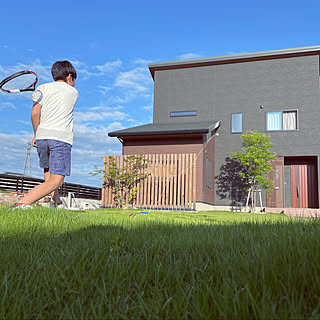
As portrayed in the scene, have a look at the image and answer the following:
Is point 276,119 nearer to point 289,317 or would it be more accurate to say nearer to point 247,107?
point 247,107

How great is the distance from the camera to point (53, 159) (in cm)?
395

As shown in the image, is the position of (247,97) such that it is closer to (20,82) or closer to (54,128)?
(20,82)

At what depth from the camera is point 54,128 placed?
4.05 meters

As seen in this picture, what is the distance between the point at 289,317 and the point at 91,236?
1.66 metres

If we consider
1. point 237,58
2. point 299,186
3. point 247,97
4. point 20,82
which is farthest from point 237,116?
point 20,82

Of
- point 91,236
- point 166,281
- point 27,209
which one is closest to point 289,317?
point 166,281

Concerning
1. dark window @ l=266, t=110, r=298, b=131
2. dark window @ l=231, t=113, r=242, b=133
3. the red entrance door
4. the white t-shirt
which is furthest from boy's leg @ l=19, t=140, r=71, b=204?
dark window @ l=266, t=110, r=298, b=131

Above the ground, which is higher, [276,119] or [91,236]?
[276,119]

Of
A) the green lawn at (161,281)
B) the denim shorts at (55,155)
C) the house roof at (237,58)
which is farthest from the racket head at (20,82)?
the house roof at (237,58)

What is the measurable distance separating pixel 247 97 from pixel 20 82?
13.4 meters

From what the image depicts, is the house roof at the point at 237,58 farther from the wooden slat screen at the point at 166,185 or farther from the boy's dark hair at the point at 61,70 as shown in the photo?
the boy's dark hair at the point at 61,70

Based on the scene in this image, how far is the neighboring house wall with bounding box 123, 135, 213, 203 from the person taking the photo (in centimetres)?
1261

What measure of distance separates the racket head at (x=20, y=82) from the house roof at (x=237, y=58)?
13.2 metres

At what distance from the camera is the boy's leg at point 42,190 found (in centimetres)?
377
